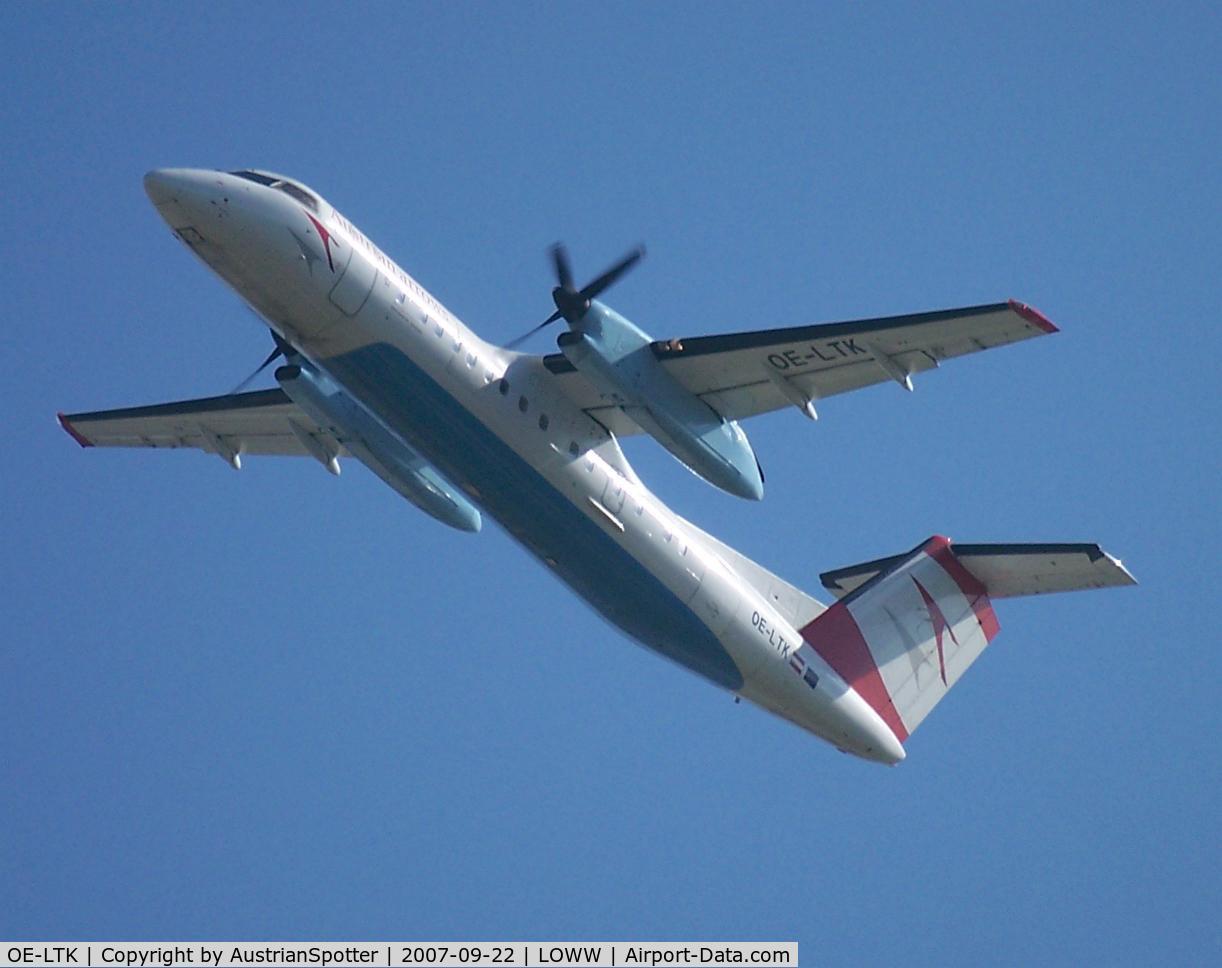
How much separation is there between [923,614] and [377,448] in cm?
706

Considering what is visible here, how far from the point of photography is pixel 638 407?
57.6 feet

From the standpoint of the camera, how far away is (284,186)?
16797mm

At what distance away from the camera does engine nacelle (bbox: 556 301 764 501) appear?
17.3 meters

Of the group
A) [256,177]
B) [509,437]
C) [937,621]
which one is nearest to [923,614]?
[937,621]

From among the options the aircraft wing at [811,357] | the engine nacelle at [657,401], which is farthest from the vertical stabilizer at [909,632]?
the aircraft wing at [811,357]

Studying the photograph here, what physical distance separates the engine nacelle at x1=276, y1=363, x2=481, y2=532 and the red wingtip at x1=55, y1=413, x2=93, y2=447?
3981 millimetres

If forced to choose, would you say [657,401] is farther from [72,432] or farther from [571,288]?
[72,432]

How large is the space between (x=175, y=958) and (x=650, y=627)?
239 inches

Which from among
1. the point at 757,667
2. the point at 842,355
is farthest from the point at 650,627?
the point at 842,355

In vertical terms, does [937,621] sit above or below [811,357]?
below

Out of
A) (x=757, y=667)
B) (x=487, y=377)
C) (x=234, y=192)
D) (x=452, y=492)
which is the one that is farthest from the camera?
(x=452, y=492)

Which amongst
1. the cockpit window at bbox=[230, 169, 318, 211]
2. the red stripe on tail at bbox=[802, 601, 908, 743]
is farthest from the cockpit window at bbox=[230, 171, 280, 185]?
the red stripe on tail at bbox=[802, 601, 908, 743]

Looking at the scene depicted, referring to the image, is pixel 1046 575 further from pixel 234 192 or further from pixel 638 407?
pixel 234 192

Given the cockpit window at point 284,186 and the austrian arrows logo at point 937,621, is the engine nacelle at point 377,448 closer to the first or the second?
the cockpit window at point 284,186
